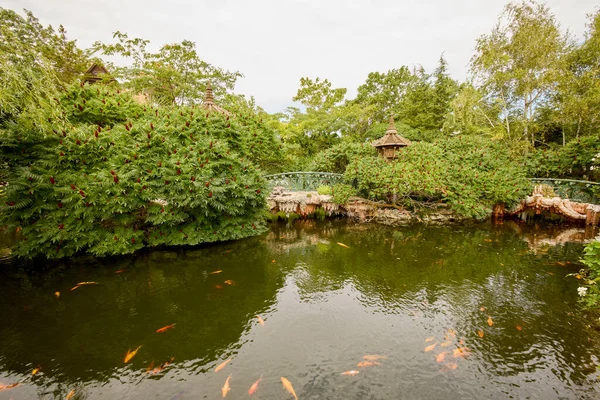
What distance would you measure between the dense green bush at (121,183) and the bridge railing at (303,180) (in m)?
4.38

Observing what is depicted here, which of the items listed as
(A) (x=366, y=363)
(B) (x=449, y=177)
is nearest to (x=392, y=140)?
(B) (x=449, y=177)

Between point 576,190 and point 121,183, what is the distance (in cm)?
1676

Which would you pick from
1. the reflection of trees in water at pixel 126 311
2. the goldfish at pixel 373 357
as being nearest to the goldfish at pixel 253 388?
Answer: the reflection of trees in water at pixel 126 311

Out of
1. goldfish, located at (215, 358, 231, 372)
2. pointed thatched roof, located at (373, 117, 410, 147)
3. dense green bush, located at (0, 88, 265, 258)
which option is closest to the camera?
goldfish, located at (215, 358, 231, 372)

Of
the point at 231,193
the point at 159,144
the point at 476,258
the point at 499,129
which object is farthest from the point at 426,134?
the point at 159,144

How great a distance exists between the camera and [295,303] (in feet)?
16.4

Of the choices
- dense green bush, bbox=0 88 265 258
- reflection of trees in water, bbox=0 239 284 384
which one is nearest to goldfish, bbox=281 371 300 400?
reflection of trees in water, bbox=0 239 284 384

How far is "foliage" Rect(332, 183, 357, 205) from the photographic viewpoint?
1131 cm

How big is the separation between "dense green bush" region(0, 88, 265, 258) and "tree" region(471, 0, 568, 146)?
646 inches

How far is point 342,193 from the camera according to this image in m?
11.4

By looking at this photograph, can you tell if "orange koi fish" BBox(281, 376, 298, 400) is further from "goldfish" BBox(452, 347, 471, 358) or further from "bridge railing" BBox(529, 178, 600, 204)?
"bridge railing" BBox(529, 178, 600, 204)

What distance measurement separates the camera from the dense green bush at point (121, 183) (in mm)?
5941

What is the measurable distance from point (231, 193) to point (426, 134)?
18.0 meters

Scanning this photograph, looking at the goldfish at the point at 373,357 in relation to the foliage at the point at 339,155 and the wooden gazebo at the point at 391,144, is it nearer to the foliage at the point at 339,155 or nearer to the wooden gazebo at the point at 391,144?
the wooden gazebo at the point at 391,144
